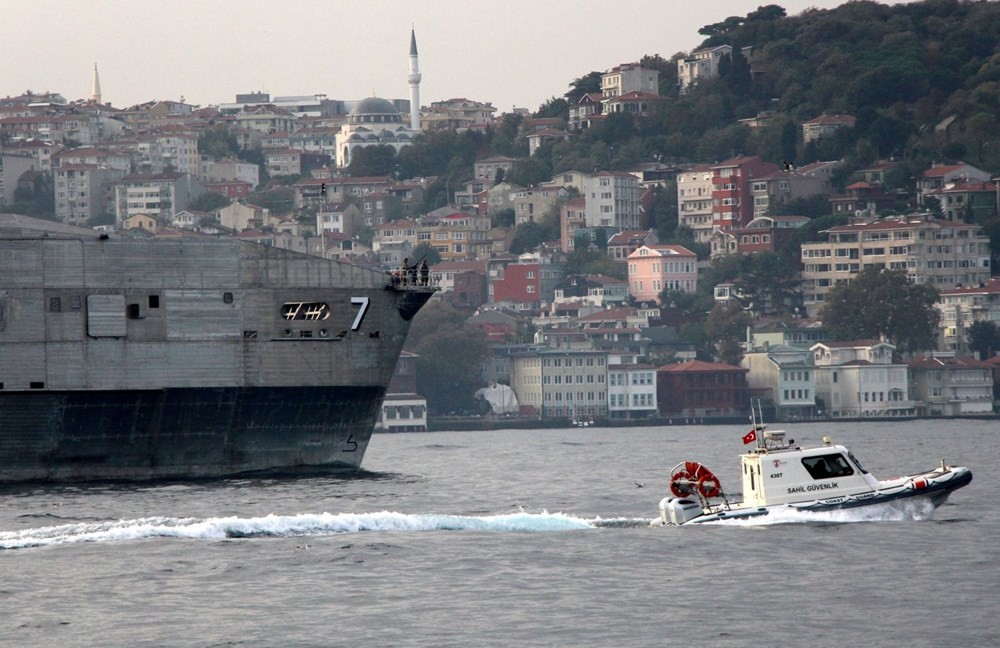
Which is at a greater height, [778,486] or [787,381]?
[787,381]

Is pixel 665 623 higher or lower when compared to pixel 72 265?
lower

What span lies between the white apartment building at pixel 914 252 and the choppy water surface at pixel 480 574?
476ft

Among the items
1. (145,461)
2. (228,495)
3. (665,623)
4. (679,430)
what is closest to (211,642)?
(665,623)

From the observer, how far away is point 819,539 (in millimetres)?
40688

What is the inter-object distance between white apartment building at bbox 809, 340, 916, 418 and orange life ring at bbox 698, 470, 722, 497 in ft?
400

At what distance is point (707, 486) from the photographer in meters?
42.6

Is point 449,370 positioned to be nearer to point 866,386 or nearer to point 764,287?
point 866,386

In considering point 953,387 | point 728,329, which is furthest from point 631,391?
point 953,387

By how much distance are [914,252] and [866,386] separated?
111 feet

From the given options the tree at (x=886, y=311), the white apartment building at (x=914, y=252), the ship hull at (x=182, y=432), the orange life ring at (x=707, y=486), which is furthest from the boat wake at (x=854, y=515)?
the white apartment building at (x=914, y=252)

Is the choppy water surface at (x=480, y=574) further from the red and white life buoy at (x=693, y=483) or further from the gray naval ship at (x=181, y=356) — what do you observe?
the gray naval ship at (x=181, y=356)

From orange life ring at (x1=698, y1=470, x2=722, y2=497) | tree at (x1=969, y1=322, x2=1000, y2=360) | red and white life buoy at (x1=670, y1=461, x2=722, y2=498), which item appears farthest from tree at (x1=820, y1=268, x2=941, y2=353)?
red and white life buoy at (x1=670, y1=461, x2=722, y2=498)

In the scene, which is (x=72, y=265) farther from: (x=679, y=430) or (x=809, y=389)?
(x=809, y=389)

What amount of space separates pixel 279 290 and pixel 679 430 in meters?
86.3
